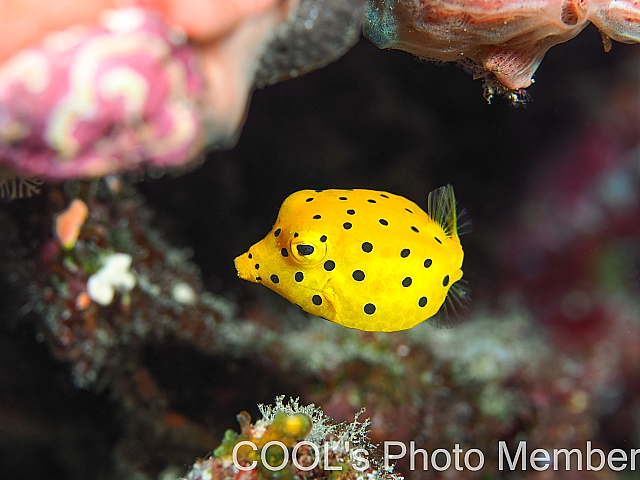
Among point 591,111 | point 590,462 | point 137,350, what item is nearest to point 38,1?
point 137,350

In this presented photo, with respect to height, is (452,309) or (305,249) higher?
(452,309)

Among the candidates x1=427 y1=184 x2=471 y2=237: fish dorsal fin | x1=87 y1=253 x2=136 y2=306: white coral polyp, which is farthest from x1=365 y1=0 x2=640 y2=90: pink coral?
x1=87 y1=253 x2=136 y2=306: white coral polyp

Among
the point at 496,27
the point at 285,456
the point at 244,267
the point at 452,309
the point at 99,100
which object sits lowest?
the point at 285,456

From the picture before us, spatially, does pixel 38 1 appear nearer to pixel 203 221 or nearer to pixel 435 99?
pixel 203 221

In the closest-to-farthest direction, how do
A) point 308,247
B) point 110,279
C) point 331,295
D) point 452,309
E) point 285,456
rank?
point 285,456
point 308,247
point 331,295
point 452,309
point 110,279

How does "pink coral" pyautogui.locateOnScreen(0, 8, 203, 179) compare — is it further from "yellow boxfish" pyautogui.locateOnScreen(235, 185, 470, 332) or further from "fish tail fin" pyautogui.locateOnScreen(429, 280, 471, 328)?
"fish tail fin" pyautogui.locateOnScreen(429, 280, 471, 328)

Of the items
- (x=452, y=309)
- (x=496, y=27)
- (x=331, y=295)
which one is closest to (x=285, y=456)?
(x=331, y=295)

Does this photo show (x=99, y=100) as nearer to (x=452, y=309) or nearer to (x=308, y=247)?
(x=308, y=247)
